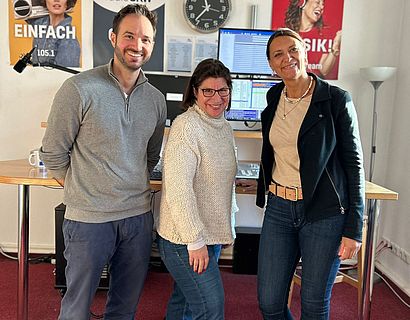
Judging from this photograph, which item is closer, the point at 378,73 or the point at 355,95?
the point at 378,73

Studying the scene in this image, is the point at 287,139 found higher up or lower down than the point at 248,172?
higher up

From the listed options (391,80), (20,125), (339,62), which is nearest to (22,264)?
(20,125)

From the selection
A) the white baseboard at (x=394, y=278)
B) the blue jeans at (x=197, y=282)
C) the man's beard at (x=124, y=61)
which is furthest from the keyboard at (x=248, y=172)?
the white baseboard at (x=394, y=278)

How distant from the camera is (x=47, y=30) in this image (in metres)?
2.97

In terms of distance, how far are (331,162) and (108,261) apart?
879mm

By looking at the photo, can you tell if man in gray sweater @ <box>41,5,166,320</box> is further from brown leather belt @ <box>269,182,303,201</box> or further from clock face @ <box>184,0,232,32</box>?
clock face @ <box>184,0,232,32</box>

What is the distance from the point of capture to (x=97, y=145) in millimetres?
1491

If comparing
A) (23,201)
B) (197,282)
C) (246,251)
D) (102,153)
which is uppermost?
(102,153)

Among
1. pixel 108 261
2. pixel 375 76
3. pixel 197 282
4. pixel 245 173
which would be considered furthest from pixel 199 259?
pixel 375 76

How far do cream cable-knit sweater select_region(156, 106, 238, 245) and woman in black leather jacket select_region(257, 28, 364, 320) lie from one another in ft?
0.58

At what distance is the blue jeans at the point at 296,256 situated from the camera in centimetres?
152

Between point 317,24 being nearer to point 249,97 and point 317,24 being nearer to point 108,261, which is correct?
point 249,97

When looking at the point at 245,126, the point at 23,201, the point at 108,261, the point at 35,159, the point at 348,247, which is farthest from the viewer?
the point at 245,126

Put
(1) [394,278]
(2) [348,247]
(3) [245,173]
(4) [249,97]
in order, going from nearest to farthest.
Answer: (2) [348,247] < (3) [245,173] < (4) [249,97] < (1) [394,278]
